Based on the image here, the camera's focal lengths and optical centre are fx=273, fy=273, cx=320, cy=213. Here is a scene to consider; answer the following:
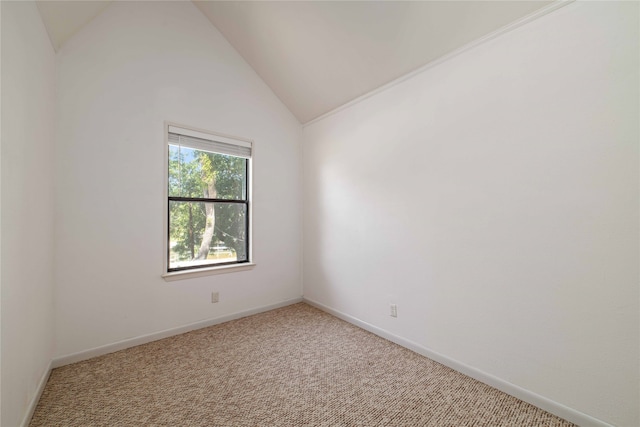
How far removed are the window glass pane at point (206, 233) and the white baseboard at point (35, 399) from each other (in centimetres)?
116

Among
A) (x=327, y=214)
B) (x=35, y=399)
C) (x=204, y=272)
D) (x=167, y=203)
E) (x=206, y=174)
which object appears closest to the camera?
(x=35, y=399)

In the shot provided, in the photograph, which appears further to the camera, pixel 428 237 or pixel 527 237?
pixel 428 237

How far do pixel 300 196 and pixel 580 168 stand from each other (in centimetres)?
296

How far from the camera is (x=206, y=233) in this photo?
3168 mm

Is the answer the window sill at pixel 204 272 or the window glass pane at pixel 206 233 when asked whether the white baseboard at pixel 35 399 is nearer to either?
the window sill at pixel 204 272

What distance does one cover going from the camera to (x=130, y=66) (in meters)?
2.61

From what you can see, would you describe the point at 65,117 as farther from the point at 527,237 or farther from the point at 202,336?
the point at 527,237

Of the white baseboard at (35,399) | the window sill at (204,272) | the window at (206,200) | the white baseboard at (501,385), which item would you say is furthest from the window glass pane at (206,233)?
the white baseboard at (501,385)

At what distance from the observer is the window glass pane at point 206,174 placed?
116 inches

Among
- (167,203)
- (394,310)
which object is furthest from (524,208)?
(167,203)

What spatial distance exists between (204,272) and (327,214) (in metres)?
1.60

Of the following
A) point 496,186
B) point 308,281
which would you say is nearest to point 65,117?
point 308,281

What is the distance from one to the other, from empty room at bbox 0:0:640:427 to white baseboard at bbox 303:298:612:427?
0.01m

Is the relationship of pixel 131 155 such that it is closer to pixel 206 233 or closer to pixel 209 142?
pixel 209 142
